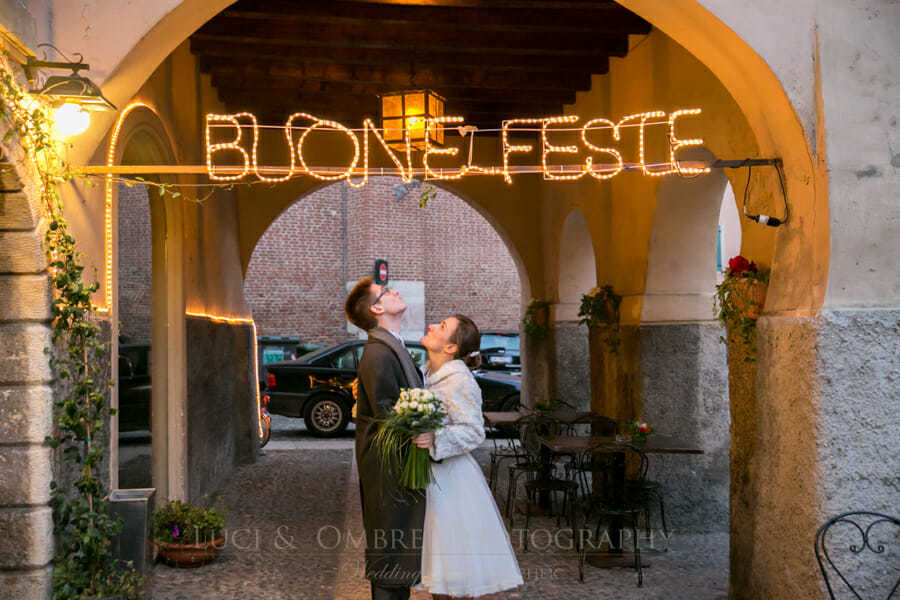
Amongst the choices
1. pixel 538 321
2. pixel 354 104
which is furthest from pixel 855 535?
pixel 538 321

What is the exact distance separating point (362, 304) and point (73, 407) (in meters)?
1.33

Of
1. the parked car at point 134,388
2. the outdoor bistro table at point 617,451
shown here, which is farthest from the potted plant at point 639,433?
the parked car at point 134,388

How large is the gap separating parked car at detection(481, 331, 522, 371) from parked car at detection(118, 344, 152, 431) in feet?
22.9

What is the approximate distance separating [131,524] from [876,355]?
3.57 m

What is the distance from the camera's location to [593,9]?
6.90 meters

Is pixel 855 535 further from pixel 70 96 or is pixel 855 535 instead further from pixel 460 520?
pixel 70 96

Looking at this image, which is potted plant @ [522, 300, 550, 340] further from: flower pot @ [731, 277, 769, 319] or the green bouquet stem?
the green bouquet stem

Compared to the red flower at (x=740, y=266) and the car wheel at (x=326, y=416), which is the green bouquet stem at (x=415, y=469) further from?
the car wheel at (x=326, y=416)

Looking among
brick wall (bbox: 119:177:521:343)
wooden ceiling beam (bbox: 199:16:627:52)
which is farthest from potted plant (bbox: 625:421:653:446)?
brick wall (bbox: 119:177:521:343)

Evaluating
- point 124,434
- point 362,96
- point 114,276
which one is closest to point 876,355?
point 114,276

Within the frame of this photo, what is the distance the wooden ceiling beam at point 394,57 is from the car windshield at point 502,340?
11217 millimetres

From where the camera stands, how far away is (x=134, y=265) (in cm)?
1722

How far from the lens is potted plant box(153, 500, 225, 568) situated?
20.2 ft

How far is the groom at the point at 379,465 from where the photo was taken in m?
4.02
